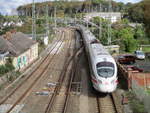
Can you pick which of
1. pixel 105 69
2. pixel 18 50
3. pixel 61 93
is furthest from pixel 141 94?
pixel 18 50

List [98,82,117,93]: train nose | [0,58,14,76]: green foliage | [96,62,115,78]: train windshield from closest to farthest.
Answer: [98,82,117,93]: train nose, [96,62,115,78]: train windshield, [0,58,14,76]: green foliage

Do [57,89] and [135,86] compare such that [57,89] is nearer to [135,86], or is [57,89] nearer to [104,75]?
[104,75]

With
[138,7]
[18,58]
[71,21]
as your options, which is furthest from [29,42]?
[71,21]

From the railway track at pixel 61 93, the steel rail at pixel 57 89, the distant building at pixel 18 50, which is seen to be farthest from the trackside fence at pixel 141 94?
the distant building at pixel 18 50

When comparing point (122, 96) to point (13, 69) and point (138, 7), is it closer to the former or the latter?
point (13, 69)

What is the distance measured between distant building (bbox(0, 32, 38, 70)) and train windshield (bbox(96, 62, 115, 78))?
1048 cm

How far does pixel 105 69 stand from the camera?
21297 millimetres

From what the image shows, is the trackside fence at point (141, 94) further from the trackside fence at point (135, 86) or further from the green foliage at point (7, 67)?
the green foliage at point (7, 67)

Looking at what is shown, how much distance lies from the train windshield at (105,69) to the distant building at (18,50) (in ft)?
34.4

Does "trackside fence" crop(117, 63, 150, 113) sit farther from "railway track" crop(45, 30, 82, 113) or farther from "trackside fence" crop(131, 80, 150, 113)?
"railway track" crop(45, 30, 82, 113)

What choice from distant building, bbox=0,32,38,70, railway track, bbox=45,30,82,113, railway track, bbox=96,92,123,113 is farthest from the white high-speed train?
distant building, bbox=0,32,38,70

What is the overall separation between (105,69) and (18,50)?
13.6 metres

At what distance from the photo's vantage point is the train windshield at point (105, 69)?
21.0 metres

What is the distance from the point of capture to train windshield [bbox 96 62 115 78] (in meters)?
21.0
